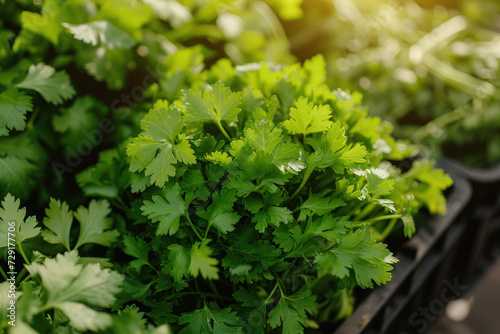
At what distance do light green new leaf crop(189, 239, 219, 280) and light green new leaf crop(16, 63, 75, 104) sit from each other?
0.38 m

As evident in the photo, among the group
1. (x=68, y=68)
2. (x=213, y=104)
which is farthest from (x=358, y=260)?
(x=68, y=68)

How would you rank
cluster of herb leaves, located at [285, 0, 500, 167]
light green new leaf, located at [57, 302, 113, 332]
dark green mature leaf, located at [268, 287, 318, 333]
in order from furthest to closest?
cluster of herb leaves, located at [285, 0, 500, 167]
dark green mature leaf, located at [268, 287, 318, 333]
light green new leaf, located at [57, 302, 113, 332]

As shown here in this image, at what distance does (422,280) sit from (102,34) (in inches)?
29.4

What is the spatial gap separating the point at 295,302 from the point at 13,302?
34 centimetres

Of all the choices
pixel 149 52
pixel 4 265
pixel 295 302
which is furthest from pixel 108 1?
pixel 295 302

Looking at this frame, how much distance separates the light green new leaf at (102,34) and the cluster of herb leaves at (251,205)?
Answer: 0.19 m

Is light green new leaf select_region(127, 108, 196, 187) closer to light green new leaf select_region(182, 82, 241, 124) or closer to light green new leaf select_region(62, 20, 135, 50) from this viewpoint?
light green new leaf select_region(182, 82, 241, 124)

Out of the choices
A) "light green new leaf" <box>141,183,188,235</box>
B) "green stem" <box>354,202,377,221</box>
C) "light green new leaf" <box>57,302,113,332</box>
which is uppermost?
"light green new leaf" <box>141,183,188,235</box>

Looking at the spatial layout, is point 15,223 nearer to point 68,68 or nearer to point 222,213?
point 222,213

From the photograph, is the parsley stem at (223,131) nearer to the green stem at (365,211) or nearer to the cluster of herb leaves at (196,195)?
the cluster of herb leaves at (196,195)

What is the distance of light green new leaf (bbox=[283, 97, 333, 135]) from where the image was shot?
22.3 inches

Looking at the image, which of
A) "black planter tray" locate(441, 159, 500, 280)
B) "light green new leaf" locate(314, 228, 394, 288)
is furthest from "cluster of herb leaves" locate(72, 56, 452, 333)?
"black planter tray" locate(441, 159, 500, 280)

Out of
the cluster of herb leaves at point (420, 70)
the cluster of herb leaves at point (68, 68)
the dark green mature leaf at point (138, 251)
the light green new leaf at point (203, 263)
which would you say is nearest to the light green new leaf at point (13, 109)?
the cluster of herb leaves at point (68, 68)

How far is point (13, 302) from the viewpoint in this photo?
0.48 meters
